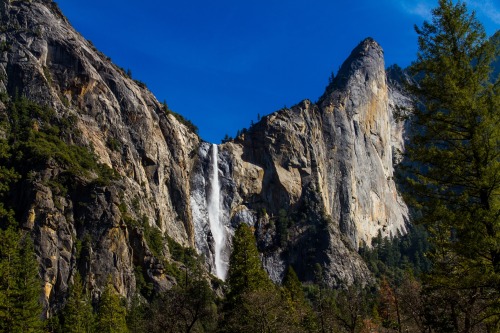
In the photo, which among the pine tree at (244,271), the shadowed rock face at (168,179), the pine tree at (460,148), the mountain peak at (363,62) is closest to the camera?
the pine tree at (460,148)

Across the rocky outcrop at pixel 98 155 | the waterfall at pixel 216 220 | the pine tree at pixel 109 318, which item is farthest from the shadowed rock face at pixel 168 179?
the pine tree at pixel 109 318

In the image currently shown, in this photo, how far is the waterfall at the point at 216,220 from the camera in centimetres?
12151

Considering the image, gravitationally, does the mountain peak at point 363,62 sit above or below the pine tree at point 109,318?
above

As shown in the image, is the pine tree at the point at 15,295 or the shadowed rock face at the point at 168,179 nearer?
the pine tree at the point at 15,295

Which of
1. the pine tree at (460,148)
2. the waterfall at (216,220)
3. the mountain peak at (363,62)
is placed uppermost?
the mountain peak at (363,62)

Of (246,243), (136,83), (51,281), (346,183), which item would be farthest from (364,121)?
(246,243)

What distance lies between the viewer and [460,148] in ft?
43.3

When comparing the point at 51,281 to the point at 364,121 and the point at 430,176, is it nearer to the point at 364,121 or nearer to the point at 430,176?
the point at 430,176

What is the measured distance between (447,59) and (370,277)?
123m

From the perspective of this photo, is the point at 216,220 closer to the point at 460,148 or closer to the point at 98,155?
the point at 98,155

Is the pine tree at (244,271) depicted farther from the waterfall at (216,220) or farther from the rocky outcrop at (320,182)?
the rocky outcrop at (320,182)

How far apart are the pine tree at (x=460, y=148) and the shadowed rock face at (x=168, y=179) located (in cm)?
6519

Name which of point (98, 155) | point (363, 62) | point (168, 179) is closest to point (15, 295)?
point (98, 155)

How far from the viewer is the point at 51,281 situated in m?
69.8
